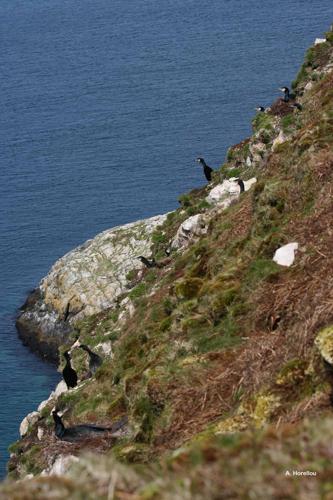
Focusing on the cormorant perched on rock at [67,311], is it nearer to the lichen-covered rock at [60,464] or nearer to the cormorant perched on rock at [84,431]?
the cormorant perched on rock at [84,431]

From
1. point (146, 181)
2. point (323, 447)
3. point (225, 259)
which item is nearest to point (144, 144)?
point (146, 181)

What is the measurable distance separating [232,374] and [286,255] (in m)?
3.54

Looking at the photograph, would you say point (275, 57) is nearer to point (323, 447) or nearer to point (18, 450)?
point (18, 450)

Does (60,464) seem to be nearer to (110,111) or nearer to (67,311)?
(67,311)

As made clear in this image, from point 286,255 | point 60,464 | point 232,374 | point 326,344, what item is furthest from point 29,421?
point 326,344

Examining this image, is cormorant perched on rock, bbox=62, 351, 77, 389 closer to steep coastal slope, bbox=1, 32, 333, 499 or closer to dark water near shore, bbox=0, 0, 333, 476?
steep coastal slope, bbox=1, 32, 333, 499

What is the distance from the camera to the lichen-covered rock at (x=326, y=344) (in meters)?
12.4

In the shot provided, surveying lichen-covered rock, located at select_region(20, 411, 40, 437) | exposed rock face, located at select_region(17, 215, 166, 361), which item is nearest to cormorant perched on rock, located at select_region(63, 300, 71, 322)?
exposed rock face, located at select_region(17, 215, 166, 361)

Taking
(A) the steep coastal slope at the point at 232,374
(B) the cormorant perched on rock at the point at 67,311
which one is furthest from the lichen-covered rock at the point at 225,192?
(B) the cormorant perched on rock at the point at 67,311

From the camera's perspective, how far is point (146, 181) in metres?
88.5

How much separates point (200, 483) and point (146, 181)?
80.9 m

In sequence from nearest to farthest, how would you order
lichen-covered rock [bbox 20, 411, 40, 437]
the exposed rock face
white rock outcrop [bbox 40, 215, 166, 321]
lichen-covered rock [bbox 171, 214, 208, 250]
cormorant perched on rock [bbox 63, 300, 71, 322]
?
1. lichen-covered rock [bbox 171, 214, 208, 250]
2. lichen-covered rock [bbox 20, 411, 40, 437]
3. white rock outcrop [bbox 40, 215, 166, 321]
4. the exposed rock face
5. cormorant perched on rock [bbox 63, 300, 71, 322]

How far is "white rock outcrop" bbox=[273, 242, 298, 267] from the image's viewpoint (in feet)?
62.3

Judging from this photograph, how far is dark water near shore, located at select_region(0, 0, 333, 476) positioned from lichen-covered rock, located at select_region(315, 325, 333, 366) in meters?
43.1
